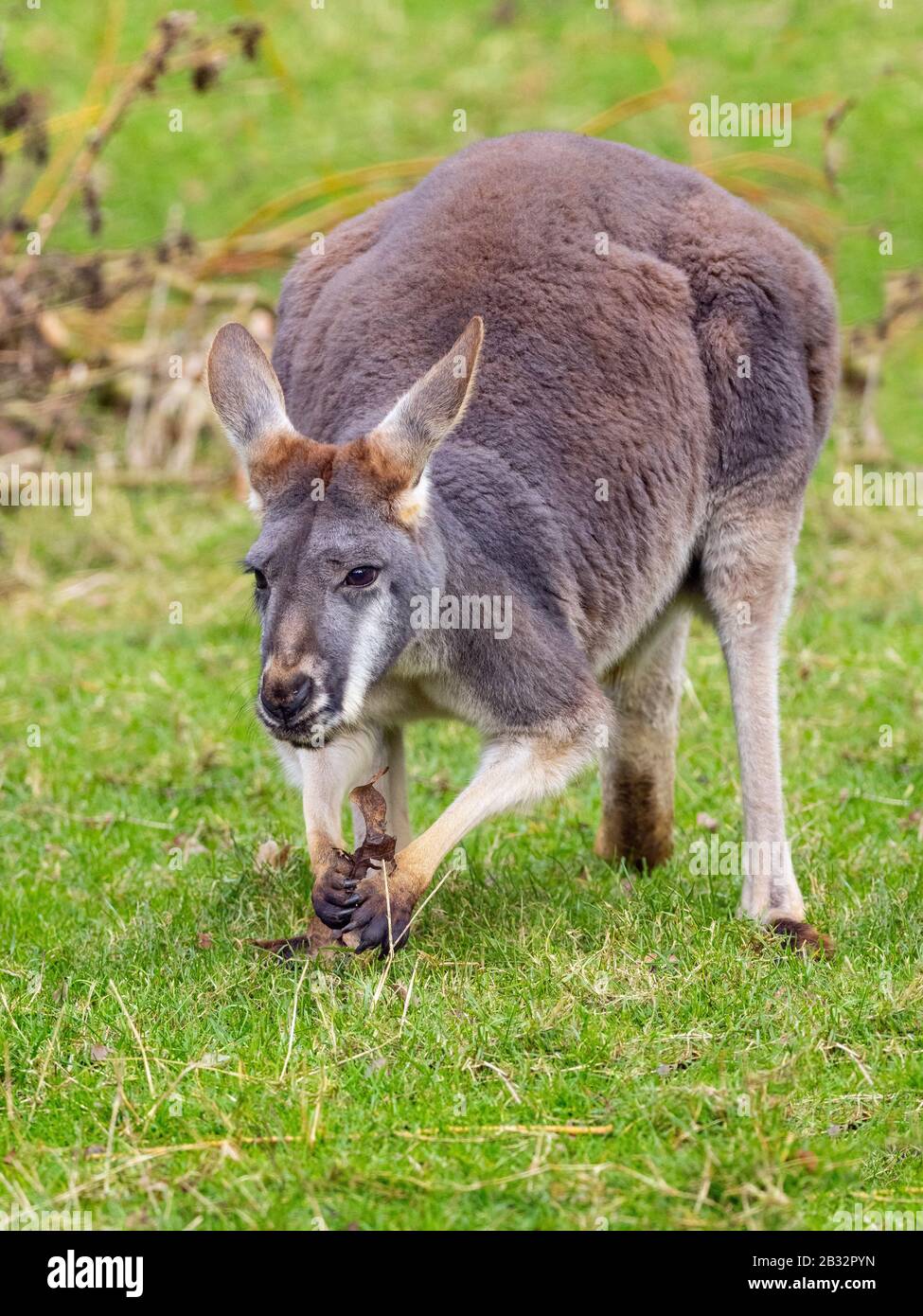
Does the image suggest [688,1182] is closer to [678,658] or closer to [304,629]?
[304,629]

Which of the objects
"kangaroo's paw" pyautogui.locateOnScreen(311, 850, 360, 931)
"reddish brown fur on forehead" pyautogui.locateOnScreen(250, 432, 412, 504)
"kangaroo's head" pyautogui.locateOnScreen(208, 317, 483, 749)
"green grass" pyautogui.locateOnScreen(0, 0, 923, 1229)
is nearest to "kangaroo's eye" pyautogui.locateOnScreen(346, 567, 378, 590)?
"kangaroo's head" pyautogui.locateOnScreen(208, 317, 483, 749)

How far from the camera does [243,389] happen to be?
14.1ft

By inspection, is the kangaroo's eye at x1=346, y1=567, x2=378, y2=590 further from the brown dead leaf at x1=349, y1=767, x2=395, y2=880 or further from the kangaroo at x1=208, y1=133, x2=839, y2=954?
the brown dead leaf at x1=349, y1=767, x2=395, y2=880

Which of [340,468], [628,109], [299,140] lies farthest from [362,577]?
[299,140]

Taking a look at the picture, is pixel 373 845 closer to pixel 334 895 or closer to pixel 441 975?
pixel 334 895

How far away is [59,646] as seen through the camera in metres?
7.52

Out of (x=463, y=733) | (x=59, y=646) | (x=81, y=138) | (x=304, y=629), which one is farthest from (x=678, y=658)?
(x=81, y=138)

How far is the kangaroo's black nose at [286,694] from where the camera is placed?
3.90 metres

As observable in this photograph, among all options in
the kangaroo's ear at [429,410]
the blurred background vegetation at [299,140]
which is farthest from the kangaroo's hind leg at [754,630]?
the blurred background vegetation at [299,140]

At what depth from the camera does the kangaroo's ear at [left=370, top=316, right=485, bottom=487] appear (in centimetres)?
405

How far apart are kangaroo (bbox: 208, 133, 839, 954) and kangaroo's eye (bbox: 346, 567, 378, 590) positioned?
13 millimetres
